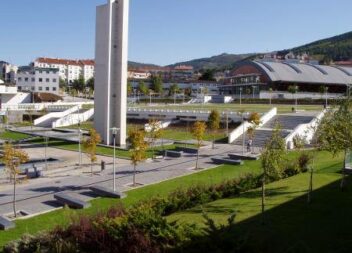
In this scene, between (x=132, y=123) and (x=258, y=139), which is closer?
(x=258, y=139)

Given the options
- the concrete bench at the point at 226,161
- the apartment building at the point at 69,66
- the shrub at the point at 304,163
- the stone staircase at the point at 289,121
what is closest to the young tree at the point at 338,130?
the shrub at the point at 304,163

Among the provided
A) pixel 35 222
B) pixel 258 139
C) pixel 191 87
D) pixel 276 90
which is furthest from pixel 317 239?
pixel 191 87

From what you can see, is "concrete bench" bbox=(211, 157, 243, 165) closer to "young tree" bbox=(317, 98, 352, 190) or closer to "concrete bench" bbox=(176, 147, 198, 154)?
"concrete bench" bbox=(176, 147, 198, 154)

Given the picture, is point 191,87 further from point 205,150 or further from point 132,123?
point 205,150

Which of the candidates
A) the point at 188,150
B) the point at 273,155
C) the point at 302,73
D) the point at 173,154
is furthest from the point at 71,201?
the point at 302,73

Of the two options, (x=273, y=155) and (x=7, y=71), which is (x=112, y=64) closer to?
(x=273, y=155)

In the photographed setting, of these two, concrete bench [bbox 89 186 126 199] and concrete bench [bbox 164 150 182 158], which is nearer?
concrete bench [bbox 89 186 126 199]

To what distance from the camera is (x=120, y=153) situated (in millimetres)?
33750

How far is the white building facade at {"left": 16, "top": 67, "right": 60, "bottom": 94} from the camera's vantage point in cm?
10375

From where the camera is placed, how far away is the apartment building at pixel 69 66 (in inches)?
6058

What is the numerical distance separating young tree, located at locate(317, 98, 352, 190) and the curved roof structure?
7786cm

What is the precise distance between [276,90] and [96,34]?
64181 mm

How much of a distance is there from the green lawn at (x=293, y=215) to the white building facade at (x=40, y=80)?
297 ft

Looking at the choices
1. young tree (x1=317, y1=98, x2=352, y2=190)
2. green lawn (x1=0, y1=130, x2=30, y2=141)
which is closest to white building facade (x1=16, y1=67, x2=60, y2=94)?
green lawn (x1=0, y1=130, x2=30, y2=141)
